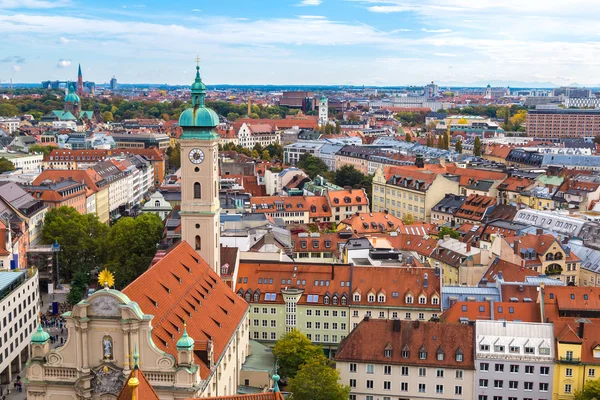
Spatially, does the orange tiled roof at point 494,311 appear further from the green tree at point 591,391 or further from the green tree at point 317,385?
the green tree at point 317,385

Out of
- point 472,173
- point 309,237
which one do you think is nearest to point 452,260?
point 309,237

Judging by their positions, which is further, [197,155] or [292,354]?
[197,155]

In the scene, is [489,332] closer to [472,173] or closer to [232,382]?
[232,382]

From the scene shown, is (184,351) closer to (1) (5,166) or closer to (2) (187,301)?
(2) (187,301)

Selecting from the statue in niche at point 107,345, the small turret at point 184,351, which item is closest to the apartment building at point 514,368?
the small turret at point 184,351

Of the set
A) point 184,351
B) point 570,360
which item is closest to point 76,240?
point 184,351
